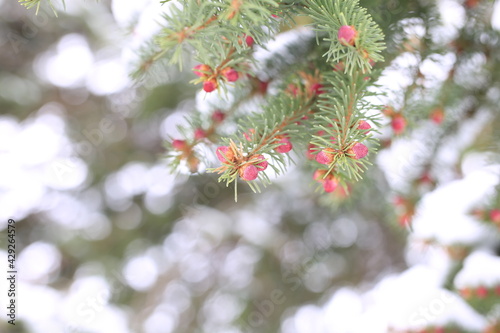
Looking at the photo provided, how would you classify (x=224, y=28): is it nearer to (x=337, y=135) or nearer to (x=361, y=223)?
(x=337, y=135)

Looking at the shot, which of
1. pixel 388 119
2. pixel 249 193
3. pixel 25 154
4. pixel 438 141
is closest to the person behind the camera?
pixel 388 119

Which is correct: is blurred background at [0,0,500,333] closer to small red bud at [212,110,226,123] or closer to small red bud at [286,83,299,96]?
small red bud at [212,110,226,123]

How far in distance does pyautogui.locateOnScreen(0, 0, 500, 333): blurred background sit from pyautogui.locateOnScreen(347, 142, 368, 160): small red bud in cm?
78

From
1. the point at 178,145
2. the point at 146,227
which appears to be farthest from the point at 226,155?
the point at 146,227

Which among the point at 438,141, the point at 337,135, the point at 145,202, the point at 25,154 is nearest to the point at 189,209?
the point at 145,202

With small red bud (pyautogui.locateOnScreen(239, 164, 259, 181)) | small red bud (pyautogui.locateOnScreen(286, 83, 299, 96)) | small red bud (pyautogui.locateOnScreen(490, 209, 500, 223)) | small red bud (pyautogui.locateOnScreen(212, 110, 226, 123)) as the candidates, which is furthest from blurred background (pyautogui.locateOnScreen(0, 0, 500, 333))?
small red bud (pyautogui.locateOnScreen(239, 164, 259, 181))

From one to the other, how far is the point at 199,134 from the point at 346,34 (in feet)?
0.85

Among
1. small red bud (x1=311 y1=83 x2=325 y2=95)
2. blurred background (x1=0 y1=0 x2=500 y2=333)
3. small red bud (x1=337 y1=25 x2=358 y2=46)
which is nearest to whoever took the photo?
small red bud (x1=337 y1=25 x2=358 y2=46)

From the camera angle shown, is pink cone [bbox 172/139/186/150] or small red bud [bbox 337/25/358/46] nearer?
small red bud [bbox 337/25/358/46]

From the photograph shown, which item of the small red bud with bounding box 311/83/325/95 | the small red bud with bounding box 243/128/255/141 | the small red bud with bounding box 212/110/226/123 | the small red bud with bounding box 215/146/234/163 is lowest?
the small red bud with bounding box 215/146/234/163

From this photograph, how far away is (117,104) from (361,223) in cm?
94

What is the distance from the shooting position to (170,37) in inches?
12.6

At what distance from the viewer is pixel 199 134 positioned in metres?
0.54

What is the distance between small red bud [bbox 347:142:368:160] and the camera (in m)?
0.35
